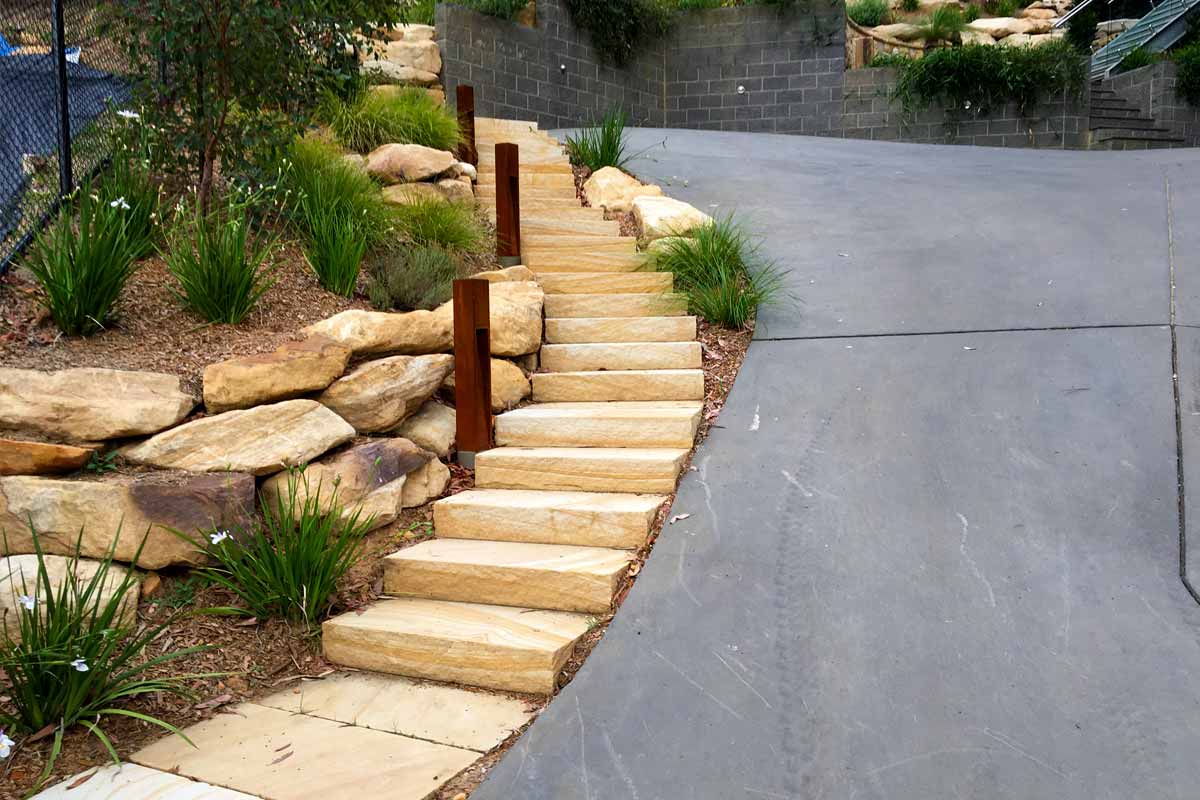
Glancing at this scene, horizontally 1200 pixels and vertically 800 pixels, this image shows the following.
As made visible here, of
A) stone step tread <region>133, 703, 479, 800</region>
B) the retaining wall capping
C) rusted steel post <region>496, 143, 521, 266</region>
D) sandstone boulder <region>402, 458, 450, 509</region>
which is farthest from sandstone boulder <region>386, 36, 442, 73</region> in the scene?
the retaining wall capping

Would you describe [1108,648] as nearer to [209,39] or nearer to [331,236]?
[331,236]

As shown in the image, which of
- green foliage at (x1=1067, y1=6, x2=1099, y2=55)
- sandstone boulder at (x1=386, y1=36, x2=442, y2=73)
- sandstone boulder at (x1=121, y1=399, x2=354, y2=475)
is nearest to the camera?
sandstone boulder at (x1=121, y1=399, x2=354, y2=475)

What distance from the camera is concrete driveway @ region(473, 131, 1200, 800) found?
2.38 metres

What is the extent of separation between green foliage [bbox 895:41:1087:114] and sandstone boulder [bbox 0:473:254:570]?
36.7ft

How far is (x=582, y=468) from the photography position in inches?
151

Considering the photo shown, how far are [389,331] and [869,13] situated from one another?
12574 millimetres

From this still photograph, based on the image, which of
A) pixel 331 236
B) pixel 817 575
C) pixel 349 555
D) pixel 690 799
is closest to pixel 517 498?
pixel 349 555

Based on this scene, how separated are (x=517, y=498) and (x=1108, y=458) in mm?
2283

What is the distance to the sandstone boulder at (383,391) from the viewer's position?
3.78m

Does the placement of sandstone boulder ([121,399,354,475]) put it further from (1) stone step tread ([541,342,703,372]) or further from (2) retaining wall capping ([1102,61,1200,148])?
(2) retaining wall capping ([1102,61,1200,148])

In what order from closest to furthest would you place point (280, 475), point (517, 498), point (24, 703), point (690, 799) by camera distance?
point (690, 799), point (24, 703), point (280, 475), point (517, 498)

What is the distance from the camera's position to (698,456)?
3.85 meters

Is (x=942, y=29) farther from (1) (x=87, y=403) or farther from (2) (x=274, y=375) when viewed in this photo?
(1) (x=87, y=403)

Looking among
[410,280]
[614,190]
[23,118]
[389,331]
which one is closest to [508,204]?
[410,280]
